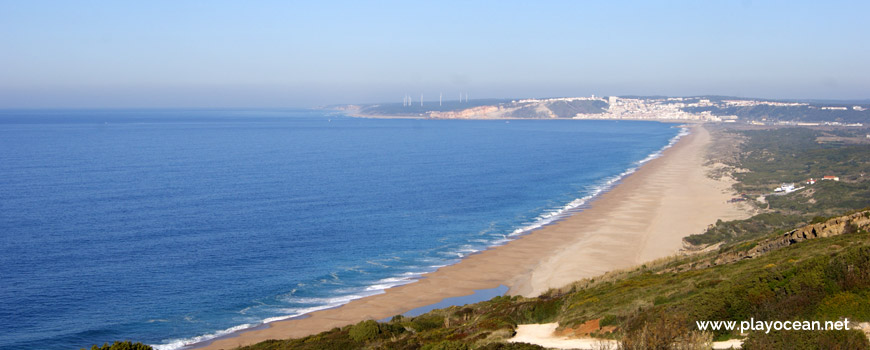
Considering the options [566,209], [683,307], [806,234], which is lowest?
[566,209]

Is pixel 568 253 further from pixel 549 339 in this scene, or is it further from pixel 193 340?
pixel 549 339

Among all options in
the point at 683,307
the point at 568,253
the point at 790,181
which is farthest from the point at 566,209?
the point at 683,307

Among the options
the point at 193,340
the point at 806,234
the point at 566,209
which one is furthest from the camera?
the point at 566,209

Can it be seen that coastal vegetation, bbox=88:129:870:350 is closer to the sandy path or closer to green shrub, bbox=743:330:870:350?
green shrub, bbox=743:330:870:350

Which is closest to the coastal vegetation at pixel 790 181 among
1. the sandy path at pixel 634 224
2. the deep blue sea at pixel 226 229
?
the sandy path at pixel 634 224

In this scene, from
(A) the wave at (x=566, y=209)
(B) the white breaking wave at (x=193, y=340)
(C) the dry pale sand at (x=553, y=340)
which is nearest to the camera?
(C) the dry pale sand at (x=553, y=340)

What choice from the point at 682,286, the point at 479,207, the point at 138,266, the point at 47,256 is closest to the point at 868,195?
the point at 479,207

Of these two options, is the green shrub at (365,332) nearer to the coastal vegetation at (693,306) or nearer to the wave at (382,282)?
the coastal vegetation at (693,306)
